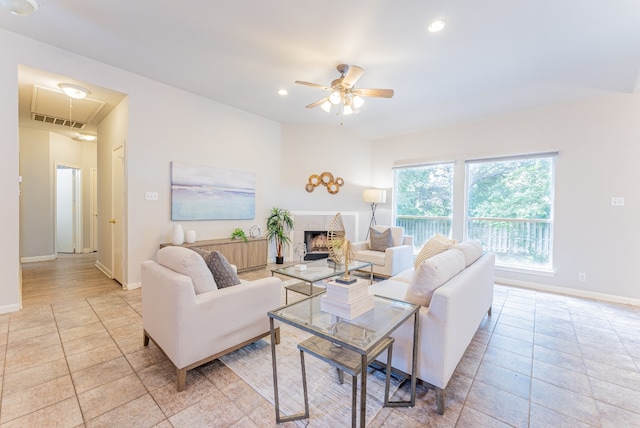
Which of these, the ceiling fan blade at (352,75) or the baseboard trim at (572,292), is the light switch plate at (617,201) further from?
the ceiling fan blade at (352,75)

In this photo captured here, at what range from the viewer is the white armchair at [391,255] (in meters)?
4.26

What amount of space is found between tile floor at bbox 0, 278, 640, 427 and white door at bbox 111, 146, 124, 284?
1153mm

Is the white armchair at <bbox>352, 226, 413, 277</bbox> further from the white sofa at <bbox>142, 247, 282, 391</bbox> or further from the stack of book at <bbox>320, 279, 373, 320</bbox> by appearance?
the stack of book at <bbox>320, 279, 373, 320</bbox>

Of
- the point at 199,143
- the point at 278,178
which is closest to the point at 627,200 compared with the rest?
the point at 278,178

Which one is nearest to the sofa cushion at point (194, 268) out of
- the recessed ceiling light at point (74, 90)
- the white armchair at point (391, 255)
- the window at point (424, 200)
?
the white armchair at point (391, 255)

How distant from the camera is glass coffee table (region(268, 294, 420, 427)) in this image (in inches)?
49.6

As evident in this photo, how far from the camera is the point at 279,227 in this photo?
5336 mm

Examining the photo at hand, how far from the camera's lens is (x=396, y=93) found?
402cm

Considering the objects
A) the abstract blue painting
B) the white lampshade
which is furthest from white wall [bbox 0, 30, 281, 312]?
the white lampshade

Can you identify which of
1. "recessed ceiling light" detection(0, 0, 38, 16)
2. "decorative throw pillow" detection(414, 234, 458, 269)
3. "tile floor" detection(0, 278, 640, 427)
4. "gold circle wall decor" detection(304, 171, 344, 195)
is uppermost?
"recessed ceiling light" detection(0, 0, 38, 16)

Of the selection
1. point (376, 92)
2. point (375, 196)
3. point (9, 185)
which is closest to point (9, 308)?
point (9, 185)

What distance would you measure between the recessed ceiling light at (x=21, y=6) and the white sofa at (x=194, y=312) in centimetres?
244

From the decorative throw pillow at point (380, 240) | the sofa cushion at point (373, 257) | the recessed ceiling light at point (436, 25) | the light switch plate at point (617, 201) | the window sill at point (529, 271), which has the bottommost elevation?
the window sill at point (529, 271)

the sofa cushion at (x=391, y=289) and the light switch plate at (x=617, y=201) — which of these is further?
the light switch plate at (x=617, y=201)
